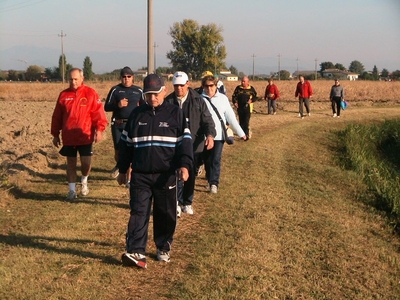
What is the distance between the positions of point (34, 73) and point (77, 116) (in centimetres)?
9344

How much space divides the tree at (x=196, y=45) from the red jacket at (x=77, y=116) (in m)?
81.5

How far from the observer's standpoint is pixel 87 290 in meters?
5.43

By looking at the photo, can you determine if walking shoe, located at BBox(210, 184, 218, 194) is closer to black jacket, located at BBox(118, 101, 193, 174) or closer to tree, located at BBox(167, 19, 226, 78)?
black jacket, located at BBox(118, 101, 193, 174)

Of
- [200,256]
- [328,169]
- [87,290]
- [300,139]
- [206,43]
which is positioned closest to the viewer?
[87,290]

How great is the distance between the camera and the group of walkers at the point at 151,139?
581cm

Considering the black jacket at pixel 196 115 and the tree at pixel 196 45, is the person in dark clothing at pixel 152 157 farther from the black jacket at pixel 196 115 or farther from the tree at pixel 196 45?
the tree at pixel 196 45

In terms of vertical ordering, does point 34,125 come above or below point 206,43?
below

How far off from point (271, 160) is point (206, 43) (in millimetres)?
77744

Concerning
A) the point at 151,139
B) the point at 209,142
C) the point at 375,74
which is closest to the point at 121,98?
the point at 209,142

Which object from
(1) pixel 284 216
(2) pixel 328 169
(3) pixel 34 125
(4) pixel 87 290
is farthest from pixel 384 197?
(3) pixel 34 125

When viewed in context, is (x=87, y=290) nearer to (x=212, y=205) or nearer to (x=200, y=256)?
(x=200, y=256)

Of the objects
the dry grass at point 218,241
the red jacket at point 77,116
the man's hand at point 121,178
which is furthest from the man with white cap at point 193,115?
the man's hand at point 121,178

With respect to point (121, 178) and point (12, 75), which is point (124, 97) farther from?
point (12, 75)

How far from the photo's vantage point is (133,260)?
19.2 feet
